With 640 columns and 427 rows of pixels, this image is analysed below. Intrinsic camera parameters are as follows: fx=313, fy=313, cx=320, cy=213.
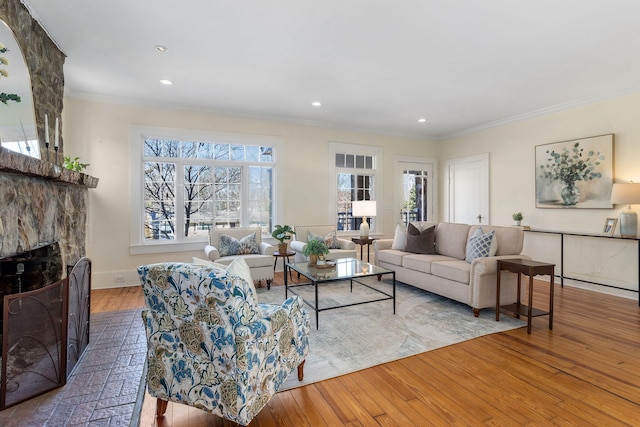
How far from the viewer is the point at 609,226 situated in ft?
13.6

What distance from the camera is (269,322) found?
1.67 m

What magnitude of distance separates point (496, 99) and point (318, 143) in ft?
9.44

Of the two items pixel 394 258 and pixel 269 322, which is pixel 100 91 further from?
pixel 394 258

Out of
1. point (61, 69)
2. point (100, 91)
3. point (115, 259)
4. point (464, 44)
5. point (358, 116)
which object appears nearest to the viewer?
point (464, 44)

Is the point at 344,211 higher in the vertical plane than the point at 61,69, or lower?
lower

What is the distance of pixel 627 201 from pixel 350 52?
147 inches

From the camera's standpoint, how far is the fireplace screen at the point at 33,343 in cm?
178

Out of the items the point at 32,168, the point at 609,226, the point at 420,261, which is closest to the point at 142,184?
the point at 32,168

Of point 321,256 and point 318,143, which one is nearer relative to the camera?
point 321,256

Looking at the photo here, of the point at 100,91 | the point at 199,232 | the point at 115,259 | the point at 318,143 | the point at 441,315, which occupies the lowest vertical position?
the point at 441,315

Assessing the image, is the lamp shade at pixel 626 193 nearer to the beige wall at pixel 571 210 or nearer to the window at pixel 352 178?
the beige wall at pixel 571 210

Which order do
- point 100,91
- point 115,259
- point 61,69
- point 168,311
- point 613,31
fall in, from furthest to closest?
point 115,259
point 100,91
point 61,69
point 613,31
point 168,311

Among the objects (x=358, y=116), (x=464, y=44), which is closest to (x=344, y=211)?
(x=358, y=116)

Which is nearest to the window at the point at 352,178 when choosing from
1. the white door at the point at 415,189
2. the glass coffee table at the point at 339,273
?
the white door at the point at 415,189
